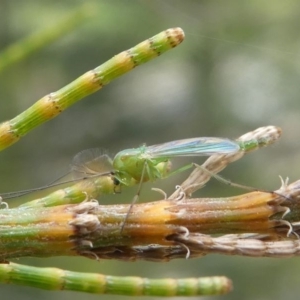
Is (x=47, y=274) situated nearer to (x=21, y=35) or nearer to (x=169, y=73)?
(x=21, y=35)

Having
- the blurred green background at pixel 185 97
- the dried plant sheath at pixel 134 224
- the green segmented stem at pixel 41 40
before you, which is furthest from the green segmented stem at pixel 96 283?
the blurred green background at pixel 185 97

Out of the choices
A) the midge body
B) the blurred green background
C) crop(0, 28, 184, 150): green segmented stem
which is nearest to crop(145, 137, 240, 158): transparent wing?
the midge body

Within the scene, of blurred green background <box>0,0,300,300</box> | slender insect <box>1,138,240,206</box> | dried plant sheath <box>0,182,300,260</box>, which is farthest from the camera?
blurred green background <box>0,0,300,300</box>

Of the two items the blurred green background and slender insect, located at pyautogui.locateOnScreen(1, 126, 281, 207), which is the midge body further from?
the blurred green background

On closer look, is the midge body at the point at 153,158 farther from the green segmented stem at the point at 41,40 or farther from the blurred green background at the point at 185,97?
the blurred green background at the point at 185,97

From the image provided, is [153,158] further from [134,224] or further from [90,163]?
[134,224]

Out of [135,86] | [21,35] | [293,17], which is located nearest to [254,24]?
[293,17]

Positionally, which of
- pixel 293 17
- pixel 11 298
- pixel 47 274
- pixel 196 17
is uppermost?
pixel 293 17
